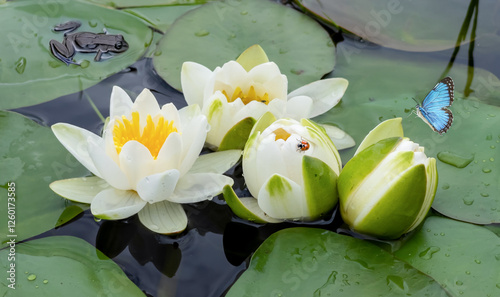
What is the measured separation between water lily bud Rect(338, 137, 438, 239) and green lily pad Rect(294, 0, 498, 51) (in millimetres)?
1312

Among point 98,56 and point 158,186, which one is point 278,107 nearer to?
point 158,186

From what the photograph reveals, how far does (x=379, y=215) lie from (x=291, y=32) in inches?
61.1

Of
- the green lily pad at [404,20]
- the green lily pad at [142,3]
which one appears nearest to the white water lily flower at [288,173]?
the green lily pad at [404,20]

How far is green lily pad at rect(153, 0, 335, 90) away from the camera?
8.91ft

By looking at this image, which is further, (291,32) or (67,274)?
(291,32)

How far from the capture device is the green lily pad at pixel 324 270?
65.8 inches

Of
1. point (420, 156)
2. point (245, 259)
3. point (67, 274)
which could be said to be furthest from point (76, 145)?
point (420, 156)

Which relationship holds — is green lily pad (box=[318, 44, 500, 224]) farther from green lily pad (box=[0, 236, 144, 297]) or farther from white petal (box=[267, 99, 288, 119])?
green lily pad (box=[0, 236, 144, 297])

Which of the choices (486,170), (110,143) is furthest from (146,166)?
(486,170)

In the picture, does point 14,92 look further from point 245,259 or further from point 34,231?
point 245,259

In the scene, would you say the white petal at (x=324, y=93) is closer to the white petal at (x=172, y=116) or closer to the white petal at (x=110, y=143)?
the white petal at (x=172, y=116)

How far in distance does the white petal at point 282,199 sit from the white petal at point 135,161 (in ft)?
1.49

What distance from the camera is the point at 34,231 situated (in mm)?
1904

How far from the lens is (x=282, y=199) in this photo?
70.4 inches
